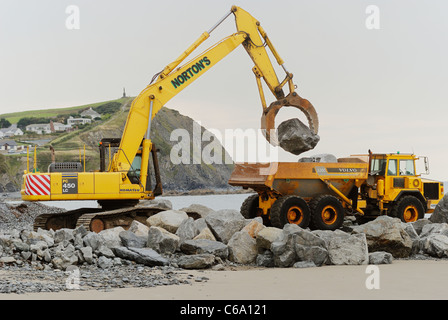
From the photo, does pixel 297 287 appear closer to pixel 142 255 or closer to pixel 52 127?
pixel 142 255

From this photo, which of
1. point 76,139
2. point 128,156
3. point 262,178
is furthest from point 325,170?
point 76,139

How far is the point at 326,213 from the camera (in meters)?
17.9

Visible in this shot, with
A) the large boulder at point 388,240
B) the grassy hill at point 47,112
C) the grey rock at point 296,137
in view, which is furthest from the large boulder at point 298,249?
the grassy hill at point 47,112

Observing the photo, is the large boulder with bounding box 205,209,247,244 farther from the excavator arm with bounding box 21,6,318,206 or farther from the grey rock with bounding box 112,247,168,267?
the excavator arm with bounding box 21,6,318,206

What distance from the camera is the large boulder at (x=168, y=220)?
16.1 metres

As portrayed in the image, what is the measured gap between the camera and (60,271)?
12148mm

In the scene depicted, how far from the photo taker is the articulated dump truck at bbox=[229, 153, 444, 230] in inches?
691

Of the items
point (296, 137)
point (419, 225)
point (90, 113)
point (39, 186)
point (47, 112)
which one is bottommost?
point (419, 225)

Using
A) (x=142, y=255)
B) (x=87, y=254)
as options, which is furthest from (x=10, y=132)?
(x=142, y=255)

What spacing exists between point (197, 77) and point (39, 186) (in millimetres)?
5413

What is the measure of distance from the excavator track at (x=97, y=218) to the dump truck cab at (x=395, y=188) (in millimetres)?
6671

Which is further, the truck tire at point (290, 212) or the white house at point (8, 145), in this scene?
the white house at point (8, 145)

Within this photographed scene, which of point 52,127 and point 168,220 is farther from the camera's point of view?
point 52,127

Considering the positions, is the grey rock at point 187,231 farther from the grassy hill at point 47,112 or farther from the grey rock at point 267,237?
the grassy hill at point 47,112
